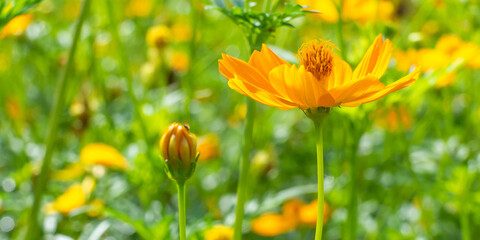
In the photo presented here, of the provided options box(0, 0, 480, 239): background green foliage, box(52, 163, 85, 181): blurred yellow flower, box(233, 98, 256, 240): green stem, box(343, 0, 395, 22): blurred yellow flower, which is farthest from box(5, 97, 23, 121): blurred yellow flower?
box(233, 98, 256, 240): green stem

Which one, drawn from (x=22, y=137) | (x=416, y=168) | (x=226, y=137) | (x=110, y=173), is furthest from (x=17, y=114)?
(x=416, y=168)

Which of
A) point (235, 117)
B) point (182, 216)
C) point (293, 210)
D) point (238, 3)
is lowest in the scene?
point (235, 117)

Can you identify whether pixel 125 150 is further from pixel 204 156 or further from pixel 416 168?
pixel 416 168

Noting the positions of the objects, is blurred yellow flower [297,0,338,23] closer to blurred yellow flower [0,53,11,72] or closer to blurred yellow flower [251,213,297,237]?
blurred yellow flower [251,213,297,237]

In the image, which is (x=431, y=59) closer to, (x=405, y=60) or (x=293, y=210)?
(x=405, y=60)

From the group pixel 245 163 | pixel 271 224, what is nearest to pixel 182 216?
pixel 245 163
